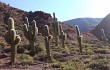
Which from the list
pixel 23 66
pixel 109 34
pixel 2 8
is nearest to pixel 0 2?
pixel 2 8

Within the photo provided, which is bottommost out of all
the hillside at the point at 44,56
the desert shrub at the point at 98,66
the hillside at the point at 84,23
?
the desert shrub at the point at 98,66

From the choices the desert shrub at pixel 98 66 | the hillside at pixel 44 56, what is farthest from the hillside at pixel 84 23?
the desert shrub at pixel 98 66

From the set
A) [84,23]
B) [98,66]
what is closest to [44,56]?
[98,66]

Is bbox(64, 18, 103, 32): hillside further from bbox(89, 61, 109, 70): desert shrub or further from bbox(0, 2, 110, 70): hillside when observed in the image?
bbox(89, 61, 109, 70): desert shrub

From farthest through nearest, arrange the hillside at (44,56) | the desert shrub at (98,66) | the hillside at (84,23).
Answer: the hillside at (84,23)
the hillside at (44,56)
the desert shrub at (98,66)

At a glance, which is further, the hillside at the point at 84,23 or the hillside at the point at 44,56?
the hillside at the point at 84,23

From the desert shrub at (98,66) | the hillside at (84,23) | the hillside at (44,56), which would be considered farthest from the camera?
the hillside at (84,23)

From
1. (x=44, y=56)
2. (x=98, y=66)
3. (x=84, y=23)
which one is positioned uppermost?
(x=84, y=23)

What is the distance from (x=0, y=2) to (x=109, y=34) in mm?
29016

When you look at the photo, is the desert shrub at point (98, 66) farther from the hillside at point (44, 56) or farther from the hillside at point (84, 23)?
the hillside at point (84, 23)

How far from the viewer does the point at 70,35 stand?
60.3m

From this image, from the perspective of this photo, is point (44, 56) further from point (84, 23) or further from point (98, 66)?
point (84, 23)

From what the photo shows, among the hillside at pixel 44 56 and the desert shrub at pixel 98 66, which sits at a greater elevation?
the hillside at pixel 44 56

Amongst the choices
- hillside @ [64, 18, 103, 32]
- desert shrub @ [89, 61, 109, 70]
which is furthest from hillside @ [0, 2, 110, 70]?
hillside @ [64, 18, 103, 32]
